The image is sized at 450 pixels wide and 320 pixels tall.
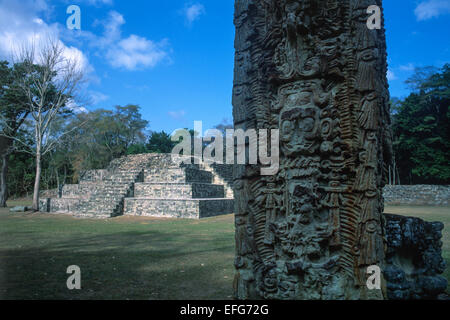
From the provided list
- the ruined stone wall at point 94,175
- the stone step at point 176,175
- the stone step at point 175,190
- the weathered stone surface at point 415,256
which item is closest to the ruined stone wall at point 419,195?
the stone step at point 175,190

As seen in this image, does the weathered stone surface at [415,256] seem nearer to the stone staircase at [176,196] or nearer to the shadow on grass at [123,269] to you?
the shadow on grass at [123,269]

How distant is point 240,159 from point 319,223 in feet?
3.62

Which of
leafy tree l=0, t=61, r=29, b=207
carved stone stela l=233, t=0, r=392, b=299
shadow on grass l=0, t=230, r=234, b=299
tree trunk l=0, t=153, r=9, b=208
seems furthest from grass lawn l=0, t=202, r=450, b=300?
tree trunk l=0, t=153, r=9, b=208

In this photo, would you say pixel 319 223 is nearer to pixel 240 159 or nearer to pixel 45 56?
pixel 240 159

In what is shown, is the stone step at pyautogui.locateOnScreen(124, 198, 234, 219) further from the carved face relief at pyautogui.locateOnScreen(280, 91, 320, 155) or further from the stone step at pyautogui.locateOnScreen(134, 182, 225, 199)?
the carved face relief at pyautogui.locateOnScreen(280, 91, 320, 155)

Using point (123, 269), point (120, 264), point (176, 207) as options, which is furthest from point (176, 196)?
point (123, 269)

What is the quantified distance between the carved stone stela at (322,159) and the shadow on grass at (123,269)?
1.22 meters

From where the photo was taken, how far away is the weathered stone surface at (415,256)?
3.64 m

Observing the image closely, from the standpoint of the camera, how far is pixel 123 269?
16.7 feet

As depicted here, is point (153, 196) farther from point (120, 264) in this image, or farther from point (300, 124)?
point (300, 124)

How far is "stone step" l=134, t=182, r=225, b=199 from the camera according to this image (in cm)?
1455

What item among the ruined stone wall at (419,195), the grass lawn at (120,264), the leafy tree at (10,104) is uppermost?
the leafy tree at (10,104)
